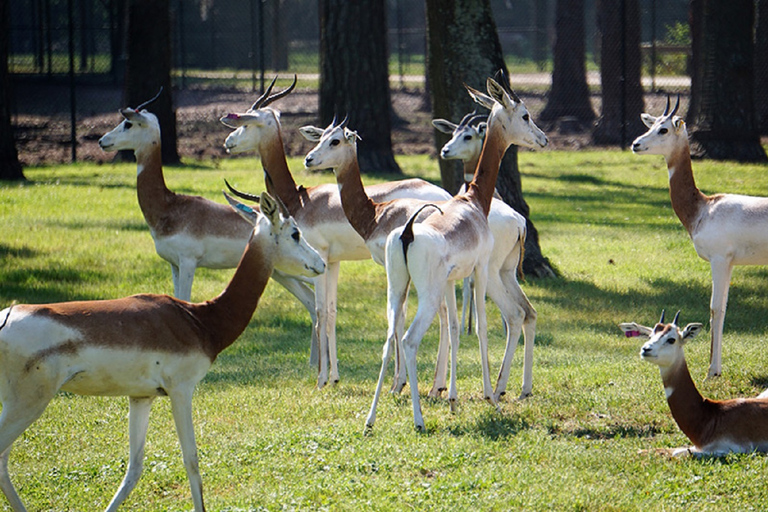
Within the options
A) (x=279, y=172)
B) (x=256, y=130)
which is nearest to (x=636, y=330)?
(x=279, y=172)

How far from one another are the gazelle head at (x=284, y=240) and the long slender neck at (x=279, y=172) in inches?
114

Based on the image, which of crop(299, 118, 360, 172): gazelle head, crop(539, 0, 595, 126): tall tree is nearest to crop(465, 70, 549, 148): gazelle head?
crop(299, 118, 360, 172): gazelle head

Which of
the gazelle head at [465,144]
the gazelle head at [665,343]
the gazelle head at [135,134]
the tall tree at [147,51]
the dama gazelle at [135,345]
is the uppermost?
the tall tree at [147,51]

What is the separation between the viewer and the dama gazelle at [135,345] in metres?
4.81

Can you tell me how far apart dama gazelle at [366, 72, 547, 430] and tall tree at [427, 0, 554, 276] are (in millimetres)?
4299

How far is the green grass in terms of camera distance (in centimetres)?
561

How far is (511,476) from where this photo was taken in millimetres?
5711

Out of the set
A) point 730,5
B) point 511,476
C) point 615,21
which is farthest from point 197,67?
point 511,476

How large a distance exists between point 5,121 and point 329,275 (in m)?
10.6

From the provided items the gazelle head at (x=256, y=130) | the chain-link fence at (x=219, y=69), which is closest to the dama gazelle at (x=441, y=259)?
the gazelle head at (x=256, y=130)

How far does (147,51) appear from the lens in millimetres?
18172

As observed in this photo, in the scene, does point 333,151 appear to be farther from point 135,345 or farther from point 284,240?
point 135,345

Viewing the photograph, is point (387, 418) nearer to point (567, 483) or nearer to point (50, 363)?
point (567, 483)

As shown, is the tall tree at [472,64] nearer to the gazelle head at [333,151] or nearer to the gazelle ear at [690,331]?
the gazelle head at [333,151]
